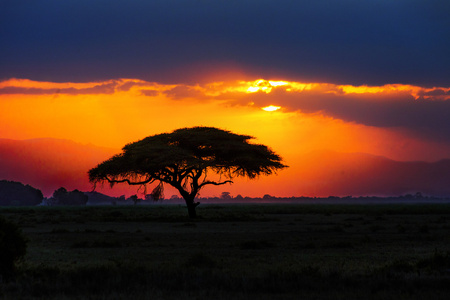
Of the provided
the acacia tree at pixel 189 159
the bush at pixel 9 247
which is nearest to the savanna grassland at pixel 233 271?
the bush at pixel 9 247

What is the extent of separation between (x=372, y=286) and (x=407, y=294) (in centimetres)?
120

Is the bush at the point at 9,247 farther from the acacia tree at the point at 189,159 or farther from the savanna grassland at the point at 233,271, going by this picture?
the acacia tree at the point at 189,159

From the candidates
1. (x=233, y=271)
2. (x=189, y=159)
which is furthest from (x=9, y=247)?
(x=189, y=159)

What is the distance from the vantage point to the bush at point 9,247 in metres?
18.2

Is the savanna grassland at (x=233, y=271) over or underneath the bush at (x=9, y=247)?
underneath

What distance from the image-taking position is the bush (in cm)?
1817

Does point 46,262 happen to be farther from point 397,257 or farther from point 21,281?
point 397,257

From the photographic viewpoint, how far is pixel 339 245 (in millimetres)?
30594

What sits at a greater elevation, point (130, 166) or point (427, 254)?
point (130, 166)

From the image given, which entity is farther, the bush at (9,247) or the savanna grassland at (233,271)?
the bush at (9,247)

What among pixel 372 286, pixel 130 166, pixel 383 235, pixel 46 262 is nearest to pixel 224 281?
pixel 372 286

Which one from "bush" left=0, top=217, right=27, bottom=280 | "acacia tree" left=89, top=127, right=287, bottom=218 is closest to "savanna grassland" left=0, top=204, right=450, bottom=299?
"bush" left=0, top=217, right=27, bottom=280

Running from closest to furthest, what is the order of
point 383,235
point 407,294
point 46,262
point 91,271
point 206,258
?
1. point 407,294
2. point 91,271
3. point 206,258
4. point 46,262
5. point 383,235

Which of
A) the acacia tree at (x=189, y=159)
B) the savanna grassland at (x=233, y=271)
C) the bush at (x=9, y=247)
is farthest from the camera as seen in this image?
the acacia tree at (x=189, y=159)
